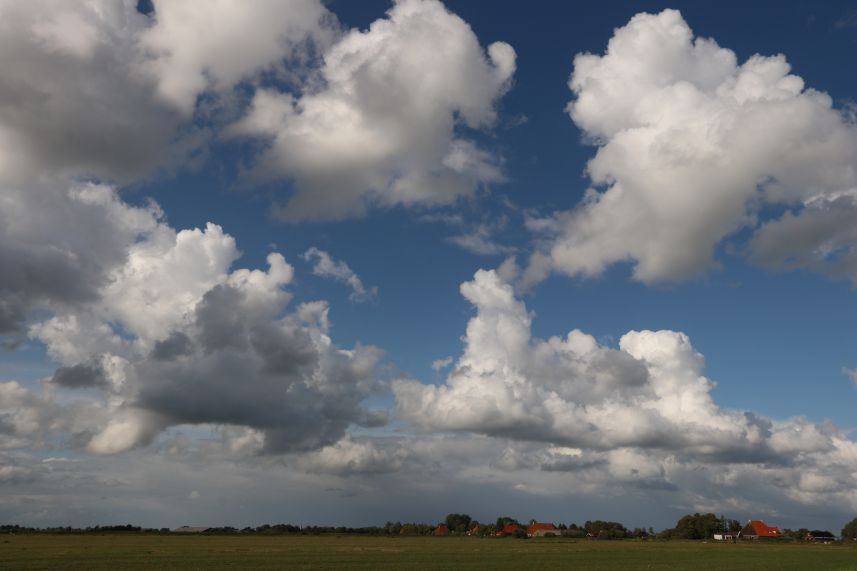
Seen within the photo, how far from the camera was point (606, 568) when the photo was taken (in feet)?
235

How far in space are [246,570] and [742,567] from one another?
178 feet

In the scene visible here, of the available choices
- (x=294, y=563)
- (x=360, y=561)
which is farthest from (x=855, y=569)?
(x=294, y=563)

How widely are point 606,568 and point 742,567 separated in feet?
56.8

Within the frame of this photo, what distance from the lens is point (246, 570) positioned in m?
62.9

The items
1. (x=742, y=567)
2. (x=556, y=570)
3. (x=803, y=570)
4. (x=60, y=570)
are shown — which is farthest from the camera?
(x=742, y=567)

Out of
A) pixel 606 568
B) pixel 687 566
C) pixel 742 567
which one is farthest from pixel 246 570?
→ pixel 742 567

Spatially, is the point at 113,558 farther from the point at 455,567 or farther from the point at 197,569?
the point at 455,567

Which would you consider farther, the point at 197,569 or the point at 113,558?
the point at 113,558

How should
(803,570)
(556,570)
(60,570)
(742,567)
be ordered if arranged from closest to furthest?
(60,570) < (556,570) < (803,570) < (742,567)

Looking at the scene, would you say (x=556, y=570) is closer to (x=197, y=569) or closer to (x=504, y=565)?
(x=504, y=565)

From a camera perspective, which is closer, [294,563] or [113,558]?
[294,563]

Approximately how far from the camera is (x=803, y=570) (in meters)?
71.5

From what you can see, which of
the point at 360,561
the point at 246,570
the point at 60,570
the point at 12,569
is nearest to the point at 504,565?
the point at 360,561

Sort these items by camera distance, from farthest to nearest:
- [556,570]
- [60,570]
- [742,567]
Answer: [742,567], [556,570], [60,570]
